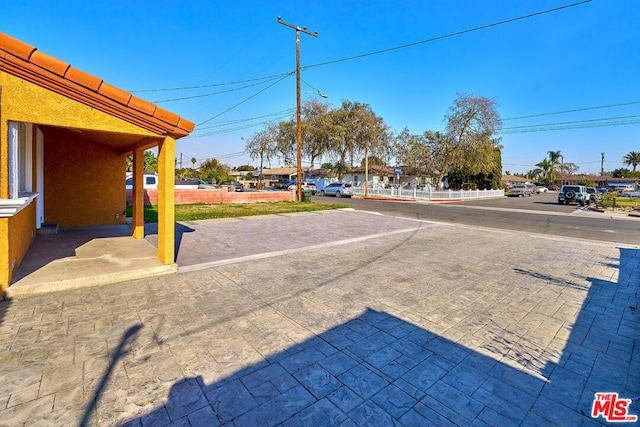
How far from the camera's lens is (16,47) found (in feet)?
13.4

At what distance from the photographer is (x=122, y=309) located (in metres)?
4.22

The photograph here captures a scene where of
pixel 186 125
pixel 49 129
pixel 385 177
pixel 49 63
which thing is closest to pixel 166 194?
pixel 186 125

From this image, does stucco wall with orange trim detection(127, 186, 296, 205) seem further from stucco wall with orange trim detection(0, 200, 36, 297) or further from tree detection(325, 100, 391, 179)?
tree detection(325, 100, 391, 179)

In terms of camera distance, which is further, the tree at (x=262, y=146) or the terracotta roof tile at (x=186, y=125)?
the tree at (x=262, y=146)

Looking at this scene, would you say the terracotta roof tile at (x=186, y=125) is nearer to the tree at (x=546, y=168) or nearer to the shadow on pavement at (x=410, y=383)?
the shadow on pavement at (x=410, y=383)

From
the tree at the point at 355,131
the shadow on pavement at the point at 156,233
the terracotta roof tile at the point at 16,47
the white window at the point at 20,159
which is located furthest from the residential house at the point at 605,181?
the terracotta roof tile at the point at 16,47

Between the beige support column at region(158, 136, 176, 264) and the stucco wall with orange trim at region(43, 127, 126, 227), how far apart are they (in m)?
4.72

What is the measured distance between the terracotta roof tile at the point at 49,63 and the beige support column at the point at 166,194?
1596mm

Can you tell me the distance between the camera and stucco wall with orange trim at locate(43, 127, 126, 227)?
885 centimetres

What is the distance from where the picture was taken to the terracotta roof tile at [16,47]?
4016 millimetres

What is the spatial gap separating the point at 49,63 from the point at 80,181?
619cm

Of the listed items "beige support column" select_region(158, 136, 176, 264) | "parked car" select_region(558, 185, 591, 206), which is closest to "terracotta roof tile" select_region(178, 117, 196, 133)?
"beige support column" select_region(158, 136, 176, 264)

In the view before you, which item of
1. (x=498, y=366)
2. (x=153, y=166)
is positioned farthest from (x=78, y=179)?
(x=153, y=166)

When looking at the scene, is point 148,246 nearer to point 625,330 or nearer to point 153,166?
point 625,330
